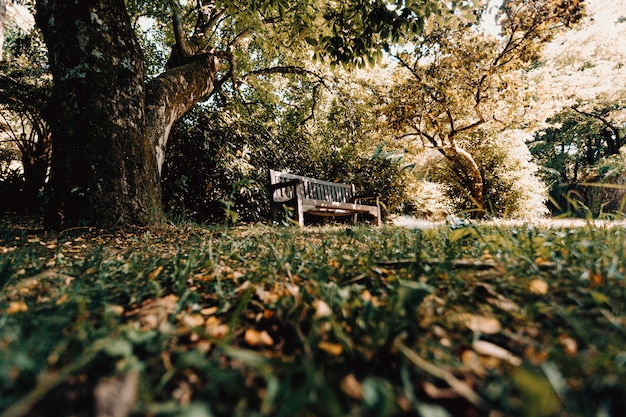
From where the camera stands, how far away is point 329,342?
842 mm

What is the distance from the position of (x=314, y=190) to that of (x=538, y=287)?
6.32 meters

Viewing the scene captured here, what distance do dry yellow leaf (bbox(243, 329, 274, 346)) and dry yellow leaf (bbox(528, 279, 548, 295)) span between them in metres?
0.90

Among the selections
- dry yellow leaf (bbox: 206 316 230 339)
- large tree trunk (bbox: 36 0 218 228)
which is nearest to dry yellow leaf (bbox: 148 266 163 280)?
dry yellow leaf (bbox: 206 316 230 339)

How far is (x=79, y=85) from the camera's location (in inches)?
122

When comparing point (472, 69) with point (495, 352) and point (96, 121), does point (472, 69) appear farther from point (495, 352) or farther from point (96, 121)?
point (495, 352)

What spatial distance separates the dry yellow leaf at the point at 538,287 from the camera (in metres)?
1.01

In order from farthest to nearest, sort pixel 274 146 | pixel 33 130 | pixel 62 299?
pixel 274 146, pixel 33 130, pixel 62 299

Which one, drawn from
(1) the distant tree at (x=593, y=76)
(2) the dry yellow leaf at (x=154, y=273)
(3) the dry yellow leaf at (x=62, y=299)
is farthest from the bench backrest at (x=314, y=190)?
(1) the distant tree at (x=593, y=76)

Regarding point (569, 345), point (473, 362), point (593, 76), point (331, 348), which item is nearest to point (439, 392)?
point (473, 362)

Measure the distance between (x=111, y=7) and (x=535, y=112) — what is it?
37.4 ft

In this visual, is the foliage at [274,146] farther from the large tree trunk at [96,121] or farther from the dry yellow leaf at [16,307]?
the dry yellow leaf at [16,307]

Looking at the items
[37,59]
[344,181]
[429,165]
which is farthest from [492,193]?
[37,59]

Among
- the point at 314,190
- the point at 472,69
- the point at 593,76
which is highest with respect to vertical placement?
the point at 593,76

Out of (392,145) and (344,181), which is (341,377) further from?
(392,145)
